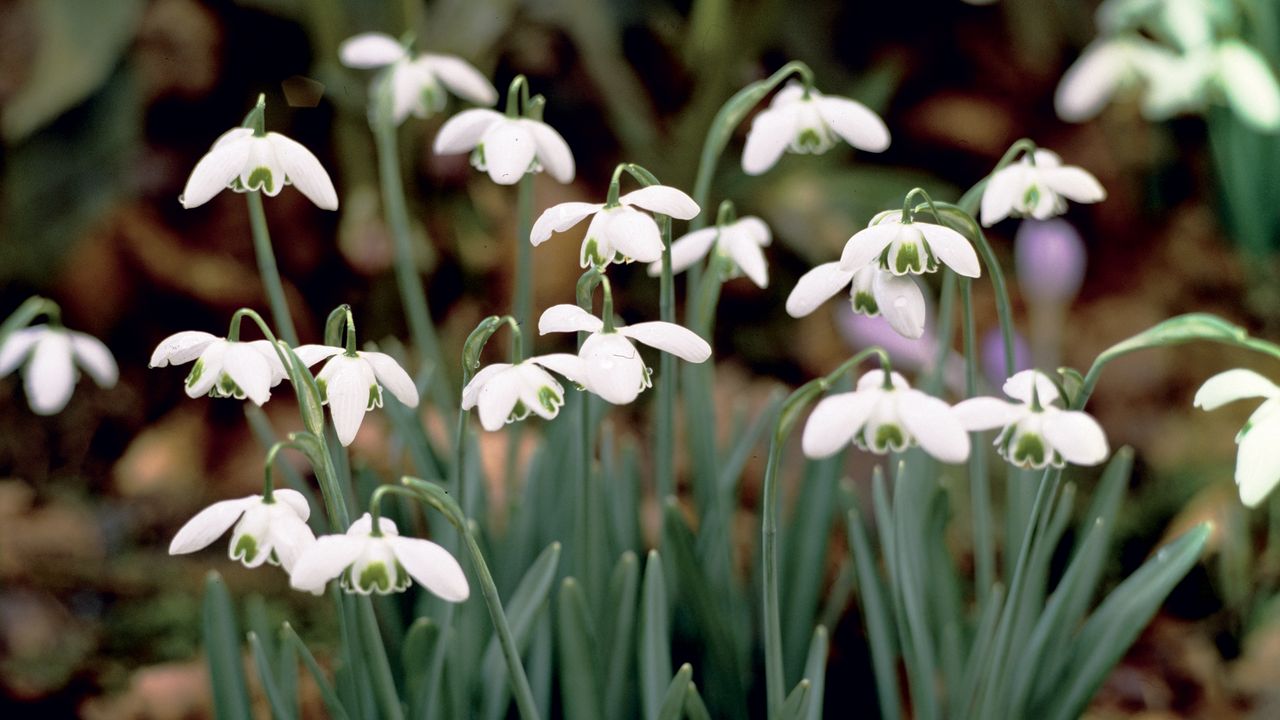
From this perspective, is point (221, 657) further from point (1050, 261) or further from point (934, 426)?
point (1050, 261)

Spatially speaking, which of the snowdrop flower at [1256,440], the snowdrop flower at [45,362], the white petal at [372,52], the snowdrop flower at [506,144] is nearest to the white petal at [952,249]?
the snowdrop flower at [1256,440]

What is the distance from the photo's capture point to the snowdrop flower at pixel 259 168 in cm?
89

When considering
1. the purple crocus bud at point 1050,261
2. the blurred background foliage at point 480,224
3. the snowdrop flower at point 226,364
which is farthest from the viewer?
the purple crocus bud at point 1050,261

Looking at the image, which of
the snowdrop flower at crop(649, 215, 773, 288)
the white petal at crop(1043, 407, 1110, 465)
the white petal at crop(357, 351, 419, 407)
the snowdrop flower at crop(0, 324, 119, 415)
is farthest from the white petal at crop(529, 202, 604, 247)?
the snowdrop flower at crop(0, 324, 119, 415)

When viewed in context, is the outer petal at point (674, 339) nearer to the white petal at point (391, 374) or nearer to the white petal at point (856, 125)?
the white petal at point (391, 374)

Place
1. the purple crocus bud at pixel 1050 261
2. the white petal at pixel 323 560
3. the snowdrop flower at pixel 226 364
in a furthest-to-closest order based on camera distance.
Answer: the purple crocus bud at pixel 1050 261
the snowdrop flower at pixel 226 364
the white petal at pixel 323 560

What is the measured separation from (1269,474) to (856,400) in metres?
0.32

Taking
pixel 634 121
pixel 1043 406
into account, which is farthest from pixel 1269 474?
pixel 634 121

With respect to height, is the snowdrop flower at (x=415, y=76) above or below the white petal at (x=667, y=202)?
above

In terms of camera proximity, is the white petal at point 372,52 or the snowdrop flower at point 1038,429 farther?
the white petal at point 372,52

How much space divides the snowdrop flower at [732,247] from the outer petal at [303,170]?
311 millimetres

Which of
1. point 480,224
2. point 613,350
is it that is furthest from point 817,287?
point 480,224

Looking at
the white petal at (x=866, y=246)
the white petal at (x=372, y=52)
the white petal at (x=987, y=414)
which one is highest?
the white petal at (x=372, y=52)

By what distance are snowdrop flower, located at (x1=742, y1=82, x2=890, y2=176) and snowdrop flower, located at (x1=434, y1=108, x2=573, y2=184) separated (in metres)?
0.17
